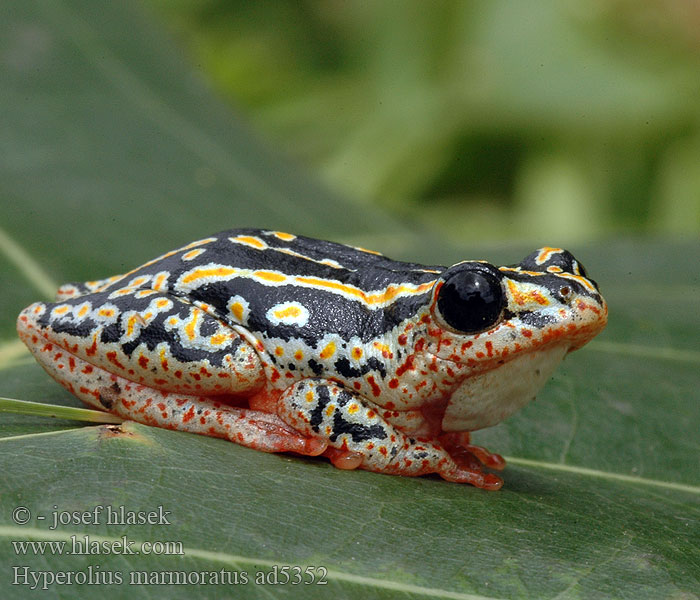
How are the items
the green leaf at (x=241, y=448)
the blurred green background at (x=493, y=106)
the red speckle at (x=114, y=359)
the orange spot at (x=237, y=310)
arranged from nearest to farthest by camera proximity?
the green leaf at (x=241, y=448), the red speckle at (x=114, y=359), the orange spot at (x=237, y=310), the blurred green background at (x=493, y=106)

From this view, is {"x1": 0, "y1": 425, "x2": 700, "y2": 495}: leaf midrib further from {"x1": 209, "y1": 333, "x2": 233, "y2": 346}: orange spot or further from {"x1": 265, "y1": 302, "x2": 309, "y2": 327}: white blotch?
{"x1": 209, "y1": 333, "x2": 233, "y2": 346}: orange spot

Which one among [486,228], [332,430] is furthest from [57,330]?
[486,228]

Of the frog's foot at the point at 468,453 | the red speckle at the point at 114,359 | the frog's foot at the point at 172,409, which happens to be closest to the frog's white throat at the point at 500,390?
the frog's foot at the point at 468,453

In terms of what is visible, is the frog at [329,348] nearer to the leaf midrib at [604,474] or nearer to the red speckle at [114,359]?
the red speckle at [114,359]

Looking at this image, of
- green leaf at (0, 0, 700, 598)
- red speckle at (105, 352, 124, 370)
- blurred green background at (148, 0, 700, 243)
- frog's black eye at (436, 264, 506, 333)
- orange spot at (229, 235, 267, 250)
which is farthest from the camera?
blurred green background at (148, 0, 700, 243)

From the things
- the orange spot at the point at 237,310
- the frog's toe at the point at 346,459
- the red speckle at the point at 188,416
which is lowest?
the frog's toe at the point at 346,459

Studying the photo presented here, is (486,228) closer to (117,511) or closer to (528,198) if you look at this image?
(528,198)

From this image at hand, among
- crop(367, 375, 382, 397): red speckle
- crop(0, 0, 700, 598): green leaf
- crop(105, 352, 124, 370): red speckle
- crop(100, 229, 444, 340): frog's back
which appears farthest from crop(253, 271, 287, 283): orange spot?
crop(0, 0, 700, 598): green leaf

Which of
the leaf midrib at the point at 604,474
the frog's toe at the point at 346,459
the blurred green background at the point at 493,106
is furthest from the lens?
the blurred green background at the point at 493,106

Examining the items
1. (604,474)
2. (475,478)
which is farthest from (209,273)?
(604,474)
